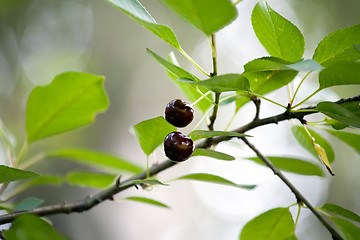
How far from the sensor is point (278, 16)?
60cm

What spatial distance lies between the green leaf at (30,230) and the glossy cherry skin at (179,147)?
0.22 meters

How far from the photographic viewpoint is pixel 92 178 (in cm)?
100

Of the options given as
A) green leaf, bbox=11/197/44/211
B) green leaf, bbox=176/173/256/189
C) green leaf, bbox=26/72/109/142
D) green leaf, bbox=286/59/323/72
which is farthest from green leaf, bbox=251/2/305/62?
green leaf, bbox=11/197/44/211

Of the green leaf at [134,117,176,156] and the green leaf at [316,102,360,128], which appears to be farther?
the green leaf at [134,117,176,156]

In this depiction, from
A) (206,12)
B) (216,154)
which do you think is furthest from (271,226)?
(206,12)

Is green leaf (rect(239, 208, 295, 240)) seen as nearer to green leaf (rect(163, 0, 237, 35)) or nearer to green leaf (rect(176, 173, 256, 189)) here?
green leaf (rect(176, 173, 256, 189))

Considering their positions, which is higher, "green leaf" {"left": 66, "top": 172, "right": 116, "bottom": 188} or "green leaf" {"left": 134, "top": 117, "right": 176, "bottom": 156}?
"green leaf" {"left": 134, "top": 117, "right": 176, "bottom": 156}

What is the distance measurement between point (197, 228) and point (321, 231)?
5.35ft

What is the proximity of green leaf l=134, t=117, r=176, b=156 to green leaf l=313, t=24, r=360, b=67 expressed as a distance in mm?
288

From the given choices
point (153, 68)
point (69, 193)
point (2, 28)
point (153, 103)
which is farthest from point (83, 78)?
point (2, 28)

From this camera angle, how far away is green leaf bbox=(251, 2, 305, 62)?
604 millimetres

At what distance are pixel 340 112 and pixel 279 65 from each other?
0.39 feet

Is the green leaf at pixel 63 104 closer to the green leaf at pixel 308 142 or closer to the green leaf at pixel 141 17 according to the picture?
the green leaf at pixel 141 17

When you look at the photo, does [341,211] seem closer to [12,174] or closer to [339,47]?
[339,47]
